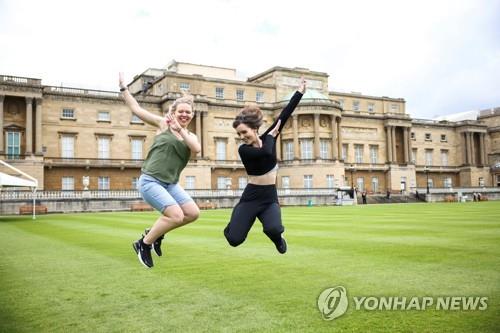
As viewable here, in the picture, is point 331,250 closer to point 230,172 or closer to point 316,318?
point 316,318

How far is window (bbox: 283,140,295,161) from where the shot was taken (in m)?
63.0

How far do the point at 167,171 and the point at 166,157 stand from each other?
0.64ft

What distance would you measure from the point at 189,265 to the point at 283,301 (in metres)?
3.04

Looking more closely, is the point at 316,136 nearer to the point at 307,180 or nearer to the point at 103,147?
the point at 307,180

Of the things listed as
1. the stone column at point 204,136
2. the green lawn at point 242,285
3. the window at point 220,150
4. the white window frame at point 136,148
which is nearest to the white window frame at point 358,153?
the window at point 220,150

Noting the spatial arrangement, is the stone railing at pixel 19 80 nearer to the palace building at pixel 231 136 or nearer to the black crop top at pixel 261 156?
the palace building at pixel 231 136

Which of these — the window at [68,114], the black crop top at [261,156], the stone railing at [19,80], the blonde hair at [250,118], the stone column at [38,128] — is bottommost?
the black crop top at [261,156]

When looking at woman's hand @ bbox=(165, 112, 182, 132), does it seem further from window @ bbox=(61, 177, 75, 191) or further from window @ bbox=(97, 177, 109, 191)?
window @ bbox=(97, 177, 109, 191)

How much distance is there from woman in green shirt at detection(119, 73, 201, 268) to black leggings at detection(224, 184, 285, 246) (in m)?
0.58

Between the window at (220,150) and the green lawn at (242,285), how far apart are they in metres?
50.3

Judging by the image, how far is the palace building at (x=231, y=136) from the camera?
2042 inches

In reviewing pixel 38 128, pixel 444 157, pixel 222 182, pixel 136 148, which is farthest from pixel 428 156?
pixel 38 128

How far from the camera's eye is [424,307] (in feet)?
17.1

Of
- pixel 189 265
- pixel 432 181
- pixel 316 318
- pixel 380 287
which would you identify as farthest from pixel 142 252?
pixel 432 181
